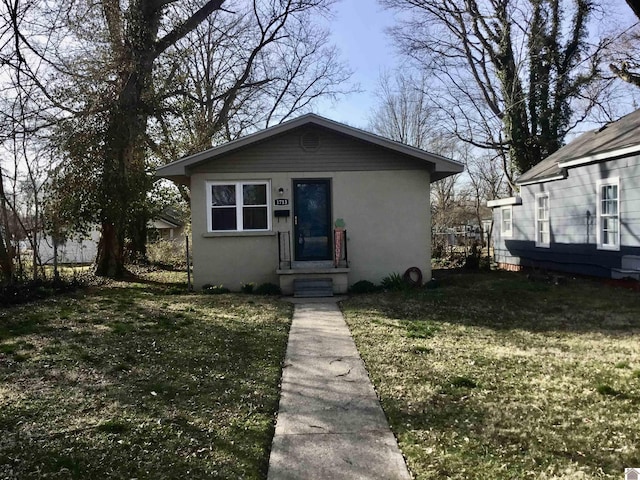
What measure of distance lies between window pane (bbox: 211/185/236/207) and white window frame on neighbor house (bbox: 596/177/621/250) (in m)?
8.74

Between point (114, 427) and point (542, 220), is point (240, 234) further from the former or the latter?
point (542, 220)

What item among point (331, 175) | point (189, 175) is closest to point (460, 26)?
point (331, 175)

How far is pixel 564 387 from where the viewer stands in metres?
4.52

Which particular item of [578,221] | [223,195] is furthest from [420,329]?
[578,221]

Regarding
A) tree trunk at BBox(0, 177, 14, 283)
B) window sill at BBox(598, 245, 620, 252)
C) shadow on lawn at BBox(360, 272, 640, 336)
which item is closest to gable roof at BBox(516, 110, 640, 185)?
window sill at BBox(598, 245, 620, 252)

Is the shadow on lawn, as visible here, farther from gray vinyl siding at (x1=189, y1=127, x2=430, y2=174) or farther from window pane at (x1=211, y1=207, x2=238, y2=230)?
window pane at (x1=211, y1=207, x2=238, y2=230)

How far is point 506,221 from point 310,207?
28.8 feet

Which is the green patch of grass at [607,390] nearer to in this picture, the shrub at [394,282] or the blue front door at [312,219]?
the shrub at [394,282]

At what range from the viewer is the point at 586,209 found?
12.1m

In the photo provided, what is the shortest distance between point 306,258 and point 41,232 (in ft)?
21.0

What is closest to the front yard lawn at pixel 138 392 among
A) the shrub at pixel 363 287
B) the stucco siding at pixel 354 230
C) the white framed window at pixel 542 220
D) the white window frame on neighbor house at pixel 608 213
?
the stucco siding at pixel 354 230

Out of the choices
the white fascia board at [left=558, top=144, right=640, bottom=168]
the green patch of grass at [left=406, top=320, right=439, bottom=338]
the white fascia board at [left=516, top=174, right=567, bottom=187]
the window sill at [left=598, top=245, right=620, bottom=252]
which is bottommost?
the green patch of grass at [left=406, top=320, right=439, bottom=338]

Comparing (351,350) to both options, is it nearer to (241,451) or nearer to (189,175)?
(241,451)

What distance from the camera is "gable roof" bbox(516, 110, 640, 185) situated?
1070 centimetres
